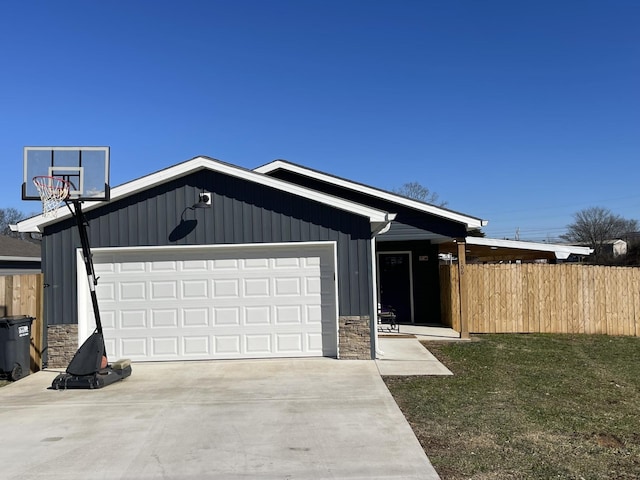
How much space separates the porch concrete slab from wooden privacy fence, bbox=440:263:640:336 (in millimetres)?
2599

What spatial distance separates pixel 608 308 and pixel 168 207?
36.7 ft

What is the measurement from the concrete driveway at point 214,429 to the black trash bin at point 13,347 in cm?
28

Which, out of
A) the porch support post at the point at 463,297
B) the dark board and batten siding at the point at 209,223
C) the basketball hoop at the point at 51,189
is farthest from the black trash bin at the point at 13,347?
the porch support post at the point at 463,297

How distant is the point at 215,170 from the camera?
9.40 meters

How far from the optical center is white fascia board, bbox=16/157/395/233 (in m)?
9.23

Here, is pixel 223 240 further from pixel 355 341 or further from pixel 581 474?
pixel 581 474

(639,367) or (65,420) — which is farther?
(639,367)

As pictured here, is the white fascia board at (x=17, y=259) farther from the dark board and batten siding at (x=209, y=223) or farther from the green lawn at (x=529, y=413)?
the green lawn at (x=529, y=413)

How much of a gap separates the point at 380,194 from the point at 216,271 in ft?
16.3

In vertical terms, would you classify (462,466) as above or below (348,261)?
below

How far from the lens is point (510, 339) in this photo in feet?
39.0

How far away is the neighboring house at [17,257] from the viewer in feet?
69.5

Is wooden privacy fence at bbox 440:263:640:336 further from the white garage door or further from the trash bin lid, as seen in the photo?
the trash bin lid

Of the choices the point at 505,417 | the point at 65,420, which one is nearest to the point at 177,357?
the point at 65,420
